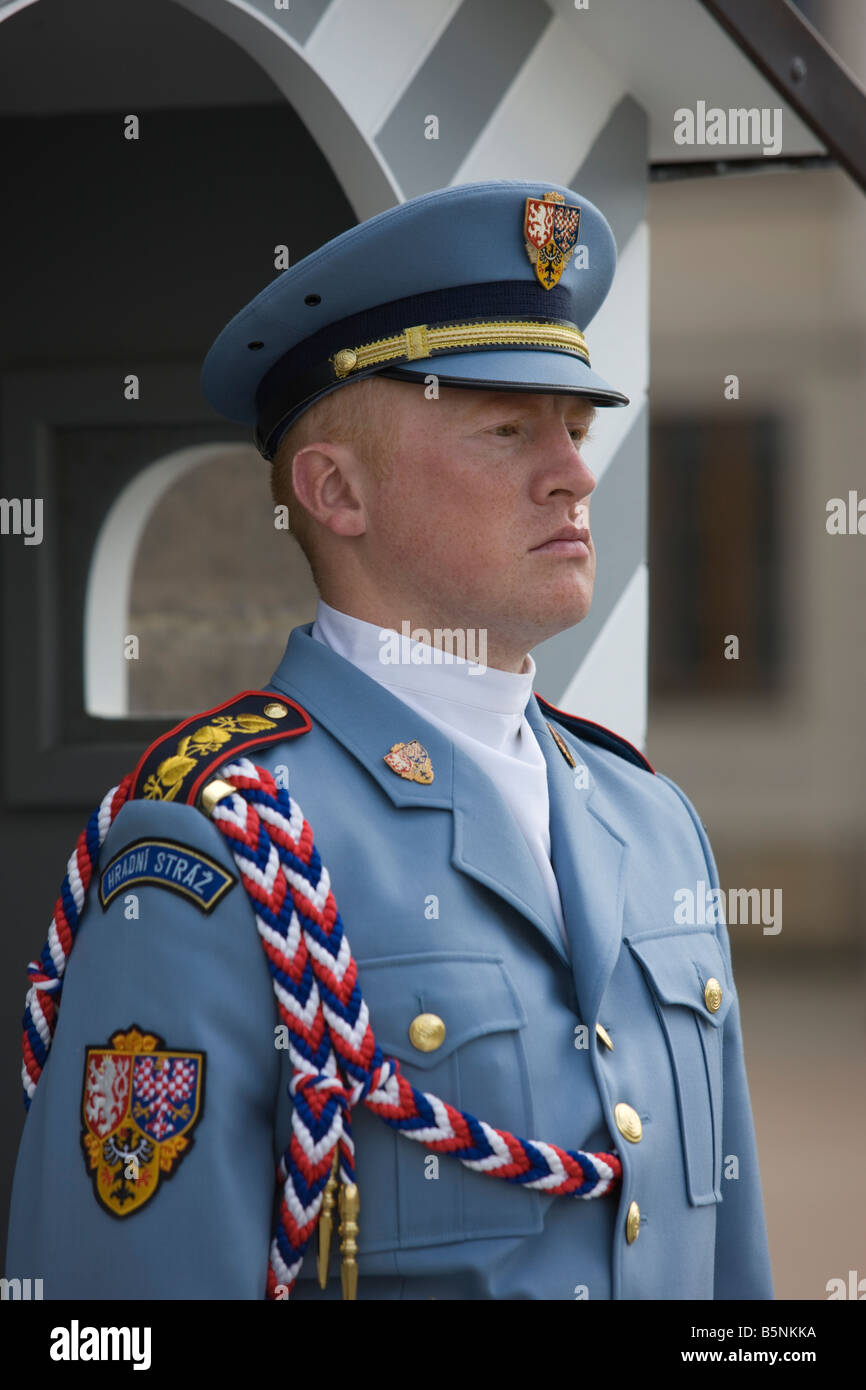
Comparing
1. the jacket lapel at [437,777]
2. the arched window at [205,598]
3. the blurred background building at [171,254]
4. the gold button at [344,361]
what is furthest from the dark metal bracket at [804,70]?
the arched window at [205,598]

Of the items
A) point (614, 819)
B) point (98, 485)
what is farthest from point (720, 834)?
point (614, 819)

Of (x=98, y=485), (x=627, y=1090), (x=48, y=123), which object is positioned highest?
(x=48, y=123)

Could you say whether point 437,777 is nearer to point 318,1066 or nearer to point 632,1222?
point 318,1066

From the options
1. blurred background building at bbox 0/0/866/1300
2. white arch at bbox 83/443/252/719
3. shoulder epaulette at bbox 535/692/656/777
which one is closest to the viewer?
shoulder epaulette at bbox 535/692/656/777

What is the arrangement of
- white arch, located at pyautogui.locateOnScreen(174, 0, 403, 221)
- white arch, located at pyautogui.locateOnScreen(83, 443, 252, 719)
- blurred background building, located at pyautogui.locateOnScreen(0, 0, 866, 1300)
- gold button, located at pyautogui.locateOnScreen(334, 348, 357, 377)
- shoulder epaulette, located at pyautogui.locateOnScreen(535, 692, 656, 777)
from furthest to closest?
white arch, located at pyautogui.locateOnScreen(83, 443, 252, 719)
blurred background building, located at pyautogui.locateOnScreen(0, 0, 866, 1300)
white arch, located at pyautogui.locateOnScreen(174, 0, 403, 221)
shoulder epaulette, located at pyautogui.locateOnScreen(535, 692, 656, 777)
gold button, located at pyautogui.locateOnScreen(334, 348, 357, 377)

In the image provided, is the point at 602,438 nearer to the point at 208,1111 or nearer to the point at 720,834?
the point at 208,1111

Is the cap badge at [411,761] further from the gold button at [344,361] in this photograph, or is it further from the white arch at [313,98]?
the white arch at [313,98]

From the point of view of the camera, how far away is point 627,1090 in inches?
58.6

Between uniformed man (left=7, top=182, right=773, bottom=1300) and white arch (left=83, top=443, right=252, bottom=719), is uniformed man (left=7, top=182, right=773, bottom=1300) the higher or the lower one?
the lower one

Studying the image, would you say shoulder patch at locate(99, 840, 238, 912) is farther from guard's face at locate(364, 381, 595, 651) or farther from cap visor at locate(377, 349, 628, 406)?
cap visor at locate(377, 349, 628, 406)

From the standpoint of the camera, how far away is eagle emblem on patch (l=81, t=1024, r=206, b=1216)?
1300 mm

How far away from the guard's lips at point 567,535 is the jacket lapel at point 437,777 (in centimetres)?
22

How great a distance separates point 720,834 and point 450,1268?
10732 millimetres

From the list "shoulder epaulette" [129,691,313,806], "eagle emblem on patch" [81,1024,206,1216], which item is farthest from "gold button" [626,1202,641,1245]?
"shoulder epaulette" [129,691,313,806]
